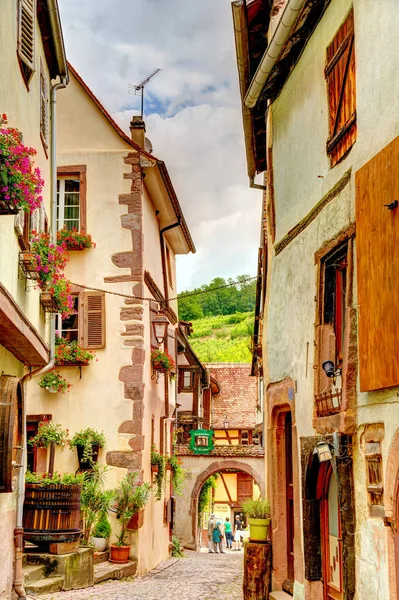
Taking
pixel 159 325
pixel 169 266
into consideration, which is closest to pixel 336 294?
pixel 159 325

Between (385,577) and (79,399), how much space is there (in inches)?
382

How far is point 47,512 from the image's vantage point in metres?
11.3

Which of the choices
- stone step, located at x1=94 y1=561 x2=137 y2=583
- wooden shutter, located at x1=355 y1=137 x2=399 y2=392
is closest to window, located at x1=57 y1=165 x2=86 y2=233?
stone step, located at x1=94 y1=561 x2=137 y2=583

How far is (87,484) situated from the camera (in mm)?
14031

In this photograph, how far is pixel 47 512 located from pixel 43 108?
5545mm

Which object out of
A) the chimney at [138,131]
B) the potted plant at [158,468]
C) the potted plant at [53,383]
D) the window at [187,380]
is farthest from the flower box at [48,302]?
the window at [187,380]

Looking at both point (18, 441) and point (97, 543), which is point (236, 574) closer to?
point (97, 543)

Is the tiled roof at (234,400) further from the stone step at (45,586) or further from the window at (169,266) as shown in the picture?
the stone step at (45,586)

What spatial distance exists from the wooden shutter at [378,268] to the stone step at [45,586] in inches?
236

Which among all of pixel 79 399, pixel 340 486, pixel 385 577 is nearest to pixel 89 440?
pixel 79 399

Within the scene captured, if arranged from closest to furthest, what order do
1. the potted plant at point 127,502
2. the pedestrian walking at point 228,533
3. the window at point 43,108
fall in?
the window at point 43,108
the potted plant at point 127,502
the pedestrian walking at point 228,533

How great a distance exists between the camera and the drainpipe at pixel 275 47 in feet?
27.3

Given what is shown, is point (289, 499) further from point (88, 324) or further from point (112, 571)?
point (88, 324)

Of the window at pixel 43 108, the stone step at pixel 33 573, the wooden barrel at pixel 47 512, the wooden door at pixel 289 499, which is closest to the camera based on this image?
the wooden door at pixel 289 499
